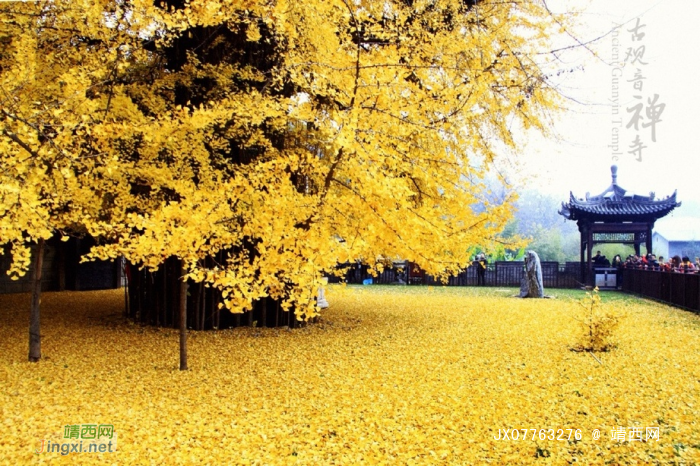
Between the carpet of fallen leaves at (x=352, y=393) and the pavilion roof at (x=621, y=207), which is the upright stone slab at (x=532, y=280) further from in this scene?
the carpet of fallen leaves at (x=352, y=393)

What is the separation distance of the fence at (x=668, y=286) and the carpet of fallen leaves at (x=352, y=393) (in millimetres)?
2707

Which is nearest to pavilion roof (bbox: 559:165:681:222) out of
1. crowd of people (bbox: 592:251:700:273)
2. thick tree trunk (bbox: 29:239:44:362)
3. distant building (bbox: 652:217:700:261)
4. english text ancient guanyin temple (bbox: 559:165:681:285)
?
english text ancient guanyin temple (bbox: 559:165:681:285)

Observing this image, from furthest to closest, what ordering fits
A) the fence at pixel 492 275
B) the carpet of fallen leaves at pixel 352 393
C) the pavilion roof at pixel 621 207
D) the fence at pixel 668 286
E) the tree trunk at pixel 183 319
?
the fence at pixel 492 275 < the pavilion roof at pixel 621 207 < the fence at pixel 668 286 < the tree trunk at pixel 183 319 < the carpet of fallen leaves at pixel 352 393

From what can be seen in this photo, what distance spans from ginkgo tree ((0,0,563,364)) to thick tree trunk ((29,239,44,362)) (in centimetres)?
50

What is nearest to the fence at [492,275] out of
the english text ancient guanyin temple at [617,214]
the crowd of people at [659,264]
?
the english text ancient guanyin temple at [617,214]

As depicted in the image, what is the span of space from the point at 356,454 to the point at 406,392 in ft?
5.04

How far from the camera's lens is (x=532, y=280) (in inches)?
601

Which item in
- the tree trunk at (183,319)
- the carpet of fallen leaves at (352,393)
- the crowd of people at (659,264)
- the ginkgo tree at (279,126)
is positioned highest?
the ginkgo tree at (279,126)

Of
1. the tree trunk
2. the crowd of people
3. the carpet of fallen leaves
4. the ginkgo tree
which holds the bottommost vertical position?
the carpet of fallen leaves

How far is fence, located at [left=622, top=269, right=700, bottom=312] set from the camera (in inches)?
444

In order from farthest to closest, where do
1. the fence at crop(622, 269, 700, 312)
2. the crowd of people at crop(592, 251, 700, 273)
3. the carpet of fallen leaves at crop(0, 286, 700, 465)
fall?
the crowd of people at crop(592, 251, 700, 273)
the fence at crop(622, 269, 700, 312)
the carpet of fallen leaves at crop(0, 286, 700, 465)

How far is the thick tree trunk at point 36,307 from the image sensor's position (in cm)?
614

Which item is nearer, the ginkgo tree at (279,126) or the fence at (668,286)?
the ginkgo tree at (279,126)

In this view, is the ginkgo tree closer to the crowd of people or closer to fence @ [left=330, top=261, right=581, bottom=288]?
the crowd of people
